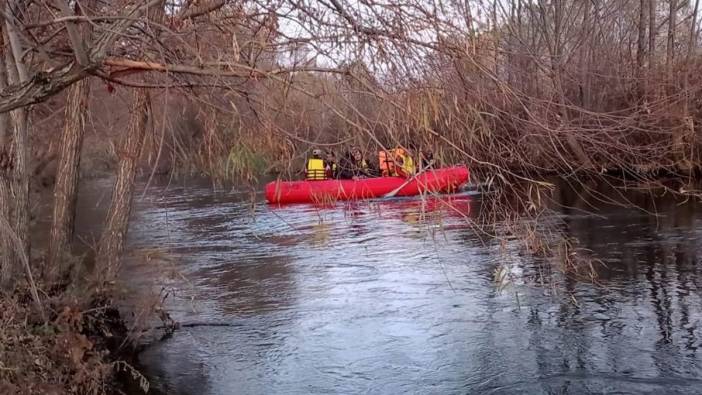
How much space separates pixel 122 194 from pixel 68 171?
1.92 feet

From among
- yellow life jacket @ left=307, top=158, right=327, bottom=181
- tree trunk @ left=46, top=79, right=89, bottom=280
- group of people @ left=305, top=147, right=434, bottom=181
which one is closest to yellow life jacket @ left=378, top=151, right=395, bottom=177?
group of people @ left=305, top=147, right=434, bottom=181

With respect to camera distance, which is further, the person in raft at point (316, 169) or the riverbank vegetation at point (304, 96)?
the person in raft at point (316, 169)

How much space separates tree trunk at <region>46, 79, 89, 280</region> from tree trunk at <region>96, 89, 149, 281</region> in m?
0.38

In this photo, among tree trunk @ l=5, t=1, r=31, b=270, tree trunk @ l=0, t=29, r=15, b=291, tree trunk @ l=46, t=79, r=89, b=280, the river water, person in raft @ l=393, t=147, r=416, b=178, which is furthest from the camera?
tree trunk @ l=46, t=79, r=89, b=280

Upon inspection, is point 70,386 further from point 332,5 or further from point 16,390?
point 332,5

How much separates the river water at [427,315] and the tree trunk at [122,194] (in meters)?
0.28

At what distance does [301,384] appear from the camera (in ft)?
22.3

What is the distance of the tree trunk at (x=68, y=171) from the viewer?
737cm

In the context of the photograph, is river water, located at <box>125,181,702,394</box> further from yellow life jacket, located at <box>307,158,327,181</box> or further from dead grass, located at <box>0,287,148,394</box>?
dead grass, located at <box>0,287,148,394</box>

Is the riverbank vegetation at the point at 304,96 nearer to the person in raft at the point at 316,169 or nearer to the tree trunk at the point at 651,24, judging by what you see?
the person in raft at the point at 316,169

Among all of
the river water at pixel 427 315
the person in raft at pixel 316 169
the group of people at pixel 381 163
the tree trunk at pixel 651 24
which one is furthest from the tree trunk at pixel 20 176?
the tree trunk at pixel 651 24

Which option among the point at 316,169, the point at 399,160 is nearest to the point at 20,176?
the point at 316,169

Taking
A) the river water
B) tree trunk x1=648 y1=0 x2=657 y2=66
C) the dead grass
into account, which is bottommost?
the river water

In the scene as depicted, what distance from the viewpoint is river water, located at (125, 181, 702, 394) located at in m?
6.75
